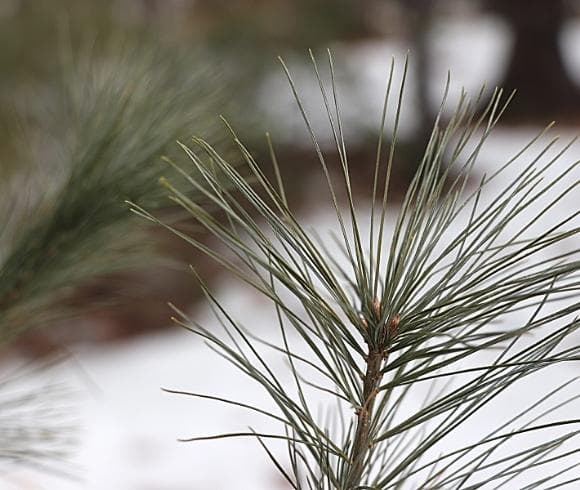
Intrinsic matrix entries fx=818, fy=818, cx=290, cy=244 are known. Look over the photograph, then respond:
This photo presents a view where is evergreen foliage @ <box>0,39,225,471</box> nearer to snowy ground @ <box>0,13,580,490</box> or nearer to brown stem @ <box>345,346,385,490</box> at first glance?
brown stem @ <box>345,346,385,490</box>

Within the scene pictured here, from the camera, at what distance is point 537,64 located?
3.80 m

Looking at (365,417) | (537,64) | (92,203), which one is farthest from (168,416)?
(537,64)

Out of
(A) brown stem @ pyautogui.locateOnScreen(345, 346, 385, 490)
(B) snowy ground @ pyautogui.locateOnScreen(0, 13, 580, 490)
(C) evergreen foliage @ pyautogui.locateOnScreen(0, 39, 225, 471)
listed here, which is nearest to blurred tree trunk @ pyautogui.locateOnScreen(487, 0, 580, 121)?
(B) snowy ground @ pyautogui.locateOnScreen(0, 13, 580, 490)

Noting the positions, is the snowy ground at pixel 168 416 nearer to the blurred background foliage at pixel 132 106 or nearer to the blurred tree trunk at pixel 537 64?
the blurred background foliage at pixel 132 106

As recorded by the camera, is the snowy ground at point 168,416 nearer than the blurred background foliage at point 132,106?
No

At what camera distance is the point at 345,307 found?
0.34 m

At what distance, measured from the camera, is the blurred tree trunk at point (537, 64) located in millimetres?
3676

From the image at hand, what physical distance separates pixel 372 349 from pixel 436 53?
3501 millimetres

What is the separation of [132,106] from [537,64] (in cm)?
349

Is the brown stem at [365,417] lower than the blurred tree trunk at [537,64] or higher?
lower

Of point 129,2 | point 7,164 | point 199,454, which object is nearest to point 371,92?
point 129,2

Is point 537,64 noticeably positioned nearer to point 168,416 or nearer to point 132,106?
point 168,416

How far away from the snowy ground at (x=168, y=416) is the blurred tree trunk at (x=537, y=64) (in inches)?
29.1

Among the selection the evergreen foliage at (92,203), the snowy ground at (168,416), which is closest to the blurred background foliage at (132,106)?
the evergreen foliage at (92,203)
